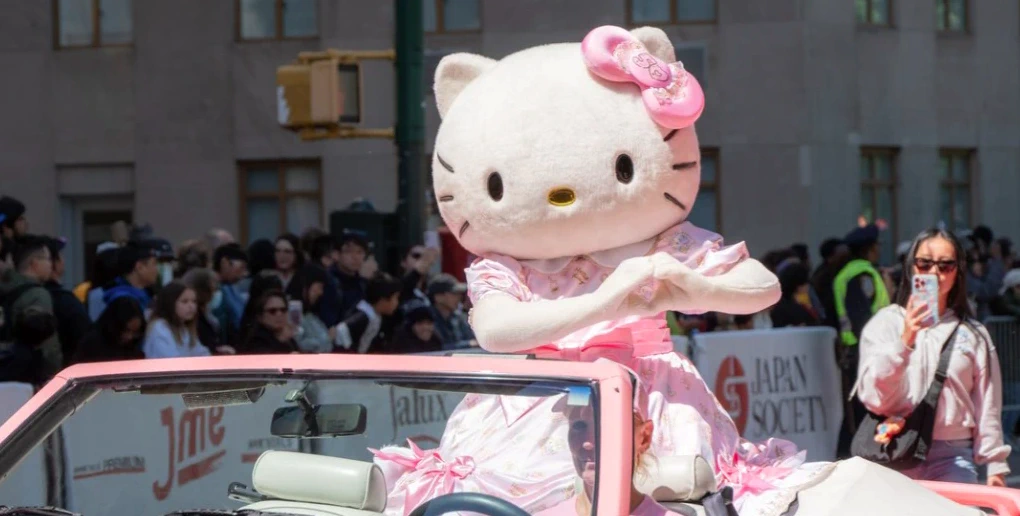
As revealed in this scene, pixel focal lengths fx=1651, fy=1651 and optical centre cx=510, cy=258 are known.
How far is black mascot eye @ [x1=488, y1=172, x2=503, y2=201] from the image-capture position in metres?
5.32

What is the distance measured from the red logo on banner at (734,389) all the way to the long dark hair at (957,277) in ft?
14.1

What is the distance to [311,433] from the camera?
3875 mm

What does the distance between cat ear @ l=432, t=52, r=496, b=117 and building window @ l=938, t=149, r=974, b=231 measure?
20.3 m

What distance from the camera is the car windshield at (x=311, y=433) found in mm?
3764

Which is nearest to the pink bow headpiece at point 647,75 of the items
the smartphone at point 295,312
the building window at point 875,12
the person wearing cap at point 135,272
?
the person wearing cap at point 135,272

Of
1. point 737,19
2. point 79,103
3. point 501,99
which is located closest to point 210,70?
point 79,103

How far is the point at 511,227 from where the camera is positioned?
5262 mm

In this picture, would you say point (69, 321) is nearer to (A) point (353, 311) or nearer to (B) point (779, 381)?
(A) point (353, 311)

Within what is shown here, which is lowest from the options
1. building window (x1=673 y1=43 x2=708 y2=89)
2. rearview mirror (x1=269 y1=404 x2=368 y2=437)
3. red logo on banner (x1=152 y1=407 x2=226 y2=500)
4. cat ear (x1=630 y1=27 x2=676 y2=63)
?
red logo on banner (x1=152 y1=407 x2=226 y2=500)

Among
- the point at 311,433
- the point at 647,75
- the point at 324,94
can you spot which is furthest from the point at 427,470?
the point at 324,94

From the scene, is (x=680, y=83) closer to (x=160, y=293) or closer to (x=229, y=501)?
(x=229, y=501)

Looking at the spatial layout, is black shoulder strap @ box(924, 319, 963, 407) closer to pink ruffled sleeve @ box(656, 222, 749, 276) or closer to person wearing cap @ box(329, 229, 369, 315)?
pink ruffled sleeve @ box(656, 222, 749, 276)

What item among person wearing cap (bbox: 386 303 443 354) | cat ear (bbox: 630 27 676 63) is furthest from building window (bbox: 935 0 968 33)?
cat ear (bbox: 630 27 676 63)

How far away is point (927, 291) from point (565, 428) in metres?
3.05
